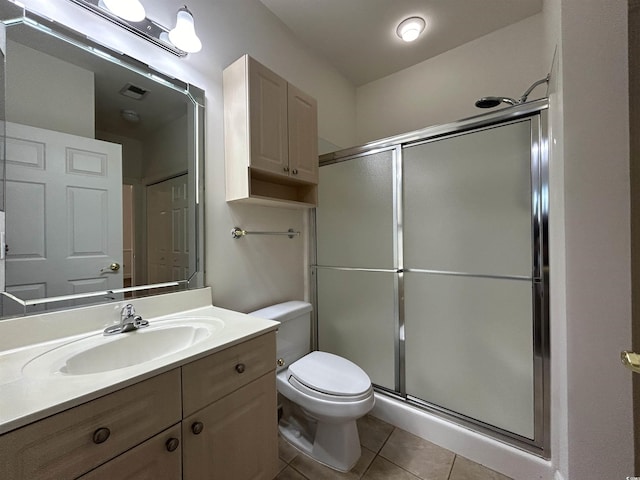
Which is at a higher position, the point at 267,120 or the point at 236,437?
the point at 267,120

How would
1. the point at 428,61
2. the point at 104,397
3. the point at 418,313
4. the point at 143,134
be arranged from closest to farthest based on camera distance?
the point at 104,397, the point at 143,134, the point at 418,313, the point at 428,61

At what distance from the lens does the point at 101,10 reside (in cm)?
105

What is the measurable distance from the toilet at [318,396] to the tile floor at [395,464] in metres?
0.05

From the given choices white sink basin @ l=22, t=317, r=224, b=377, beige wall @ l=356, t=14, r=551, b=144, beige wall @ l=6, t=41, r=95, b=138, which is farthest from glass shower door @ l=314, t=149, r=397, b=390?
beige wall @ l=6, t=41, r=95, b=138

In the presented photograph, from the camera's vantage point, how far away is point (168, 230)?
131 cm

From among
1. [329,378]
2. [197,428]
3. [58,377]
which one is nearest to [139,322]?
[58,377]

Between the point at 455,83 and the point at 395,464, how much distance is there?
2.62 m

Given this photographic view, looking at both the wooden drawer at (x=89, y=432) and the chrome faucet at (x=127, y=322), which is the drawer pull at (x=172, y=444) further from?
the chrome faucet at (x=127, y=322)

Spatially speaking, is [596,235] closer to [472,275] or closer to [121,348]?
[472,275]

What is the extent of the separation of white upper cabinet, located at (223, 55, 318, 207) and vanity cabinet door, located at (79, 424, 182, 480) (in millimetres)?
1036

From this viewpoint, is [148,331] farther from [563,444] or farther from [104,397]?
[563,444]

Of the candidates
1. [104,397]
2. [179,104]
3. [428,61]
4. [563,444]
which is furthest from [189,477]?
[428,61]

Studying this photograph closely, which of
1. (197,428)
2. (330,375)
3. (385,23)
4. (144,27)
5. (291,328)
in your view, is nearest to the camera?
(197,428)

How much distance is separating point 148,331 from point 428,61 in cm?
272
